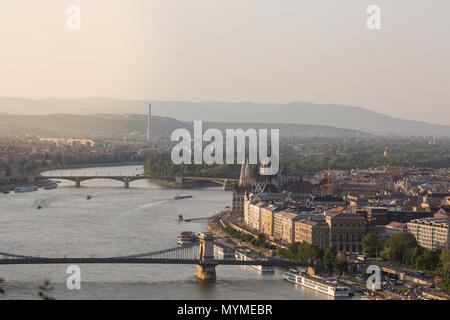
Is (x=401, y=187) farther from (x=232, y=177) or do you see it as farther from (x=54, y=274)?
(x=54, y=274)

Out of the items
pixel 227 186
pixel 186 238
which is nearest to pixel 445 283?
pixel 186 238

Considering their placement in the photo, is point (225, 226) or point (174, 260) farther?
point (225, 226)

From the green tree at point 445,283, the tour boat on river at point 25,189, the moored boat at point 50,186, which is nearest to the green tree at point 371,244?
the green tree at point 445,283

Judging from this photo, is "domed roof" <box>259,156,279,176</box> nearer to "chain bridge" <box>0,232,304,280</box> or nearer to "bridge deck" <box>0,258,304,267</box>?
"chain bridge" <box>0,232,304,280</box>

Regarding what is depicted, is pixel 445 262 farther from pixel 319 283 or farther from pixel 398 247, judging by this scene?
pixel 319 283

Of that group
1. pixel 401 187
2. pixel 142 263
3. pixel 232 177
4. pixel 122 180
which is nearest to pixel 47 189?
pixel 122 180

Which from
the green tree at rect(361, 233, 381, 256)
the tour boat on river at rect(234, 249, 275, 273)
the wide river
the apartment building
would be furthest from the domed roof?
the tour boat on river at rect(234, 249, 275, 273)
